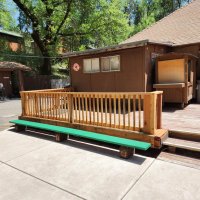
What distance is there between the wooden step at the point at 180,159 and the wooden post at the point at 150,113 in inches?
20.4

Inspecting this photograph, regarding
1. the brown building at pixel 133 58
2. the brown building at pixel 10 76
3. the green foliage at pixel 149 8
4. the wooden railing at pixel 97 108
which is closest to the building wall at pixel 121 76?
the brown building at pixel 133 58

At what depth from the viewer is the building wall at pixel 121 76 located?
7473 mm

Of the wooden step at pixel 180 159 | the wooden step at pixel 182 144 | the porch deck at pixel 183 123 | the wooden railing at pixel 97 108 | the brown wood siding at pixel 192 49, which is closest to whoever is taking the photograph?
the wooden step at pixel 180 159

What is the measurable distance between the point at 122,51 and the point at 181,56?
2.19m

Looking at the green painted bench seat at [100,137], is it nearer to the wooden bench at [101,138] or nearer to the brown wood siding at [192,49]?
the wooden bench at [101,138]

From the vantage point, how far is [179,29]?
1012cm

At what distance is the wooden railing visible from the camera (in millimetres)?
4148

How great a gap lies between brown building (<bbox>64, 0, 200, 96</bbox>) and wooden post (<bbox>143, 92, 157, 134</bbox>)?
3326 millimetres

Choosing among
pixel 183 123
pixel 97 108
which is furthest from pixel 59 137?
pixel 183 123

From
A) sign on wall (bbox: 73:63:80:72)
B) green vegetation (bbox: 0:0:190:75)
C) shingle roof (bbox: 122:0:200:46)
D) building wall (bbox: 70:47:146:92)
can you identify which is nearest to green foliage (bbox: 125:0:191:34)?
green vegetation (bbox: 0:0:190:75)

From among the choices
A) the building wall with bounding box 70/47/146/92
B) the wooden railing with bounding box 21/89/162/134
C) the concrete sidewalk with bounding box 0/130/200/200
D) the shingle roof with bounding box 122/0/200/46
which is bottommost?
the concrete sidewalk with bounding box 0/130/200/200

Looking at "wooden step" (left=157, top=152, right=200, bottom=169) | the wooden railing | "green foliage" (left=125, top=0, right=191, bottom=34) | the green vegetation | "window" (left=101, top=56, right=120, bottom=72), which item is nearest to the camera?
"wooden step" (left=157, top=152, right=200, bottom=169)

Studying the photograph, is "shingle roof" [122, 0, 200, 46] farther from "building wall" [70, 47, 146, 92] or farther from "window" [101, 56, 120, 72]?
"window" [101, 56, 120, 72]

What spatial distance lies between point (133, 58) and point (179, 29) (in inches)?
169
